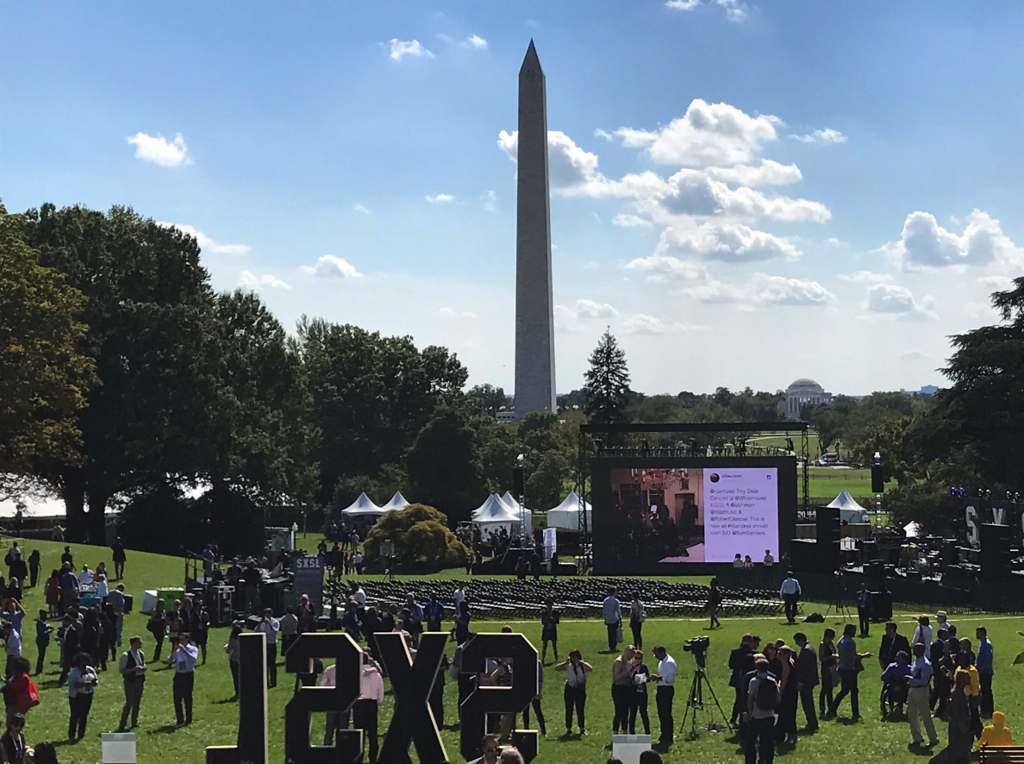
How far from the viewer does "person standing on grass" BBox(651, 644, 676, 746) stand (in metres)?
Answer: 15.7

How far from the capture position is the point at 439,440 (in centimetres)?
6531

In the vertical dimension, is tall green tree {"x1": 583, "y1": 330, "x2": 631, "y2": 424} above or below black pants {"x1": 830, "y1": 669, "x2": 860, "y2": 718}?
above

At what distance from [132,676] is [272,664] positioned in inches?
199

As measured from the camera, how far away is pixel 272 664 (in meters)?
21.2

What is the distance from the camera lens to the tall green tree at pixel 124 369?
4484cm

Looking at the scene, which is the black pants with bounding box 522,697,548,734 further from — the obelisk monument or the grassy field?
the obelisk monument

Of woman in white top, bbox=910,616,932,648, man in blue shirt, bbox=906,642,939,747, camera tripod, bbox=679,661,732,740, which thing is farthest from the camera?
woman in white top, bbox=910,616,932,648

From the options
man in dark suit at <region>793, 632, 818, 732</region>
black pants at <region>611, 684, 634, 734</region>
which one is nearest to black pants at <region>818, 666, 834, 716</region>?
man in dark suit at <region>793, 632, 818, 732</region>

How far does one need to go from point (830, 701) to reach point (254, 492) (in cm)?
3916

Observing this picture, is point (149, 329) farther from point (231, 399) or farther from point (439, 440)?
point (439, 440)

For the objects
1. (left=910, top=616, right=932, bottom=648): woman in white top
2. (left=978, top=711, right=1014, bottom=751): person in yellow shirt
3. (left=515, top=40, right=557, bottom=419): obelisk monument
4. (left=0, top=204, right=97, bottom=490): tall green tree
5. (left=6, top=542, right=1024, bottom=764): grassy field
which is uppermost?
(left=515, top=40, right=557, bottom=419): obelisk monument

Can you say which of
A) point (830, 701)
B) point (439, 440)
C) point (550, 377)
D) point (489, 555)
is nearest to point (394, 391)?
point (550, 377)

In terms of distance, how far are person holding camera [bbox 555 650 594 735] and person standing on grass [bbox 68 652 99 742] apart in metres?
6.47

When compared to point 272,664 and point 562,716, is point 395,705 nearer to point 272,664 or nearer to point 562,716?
point 562,716
